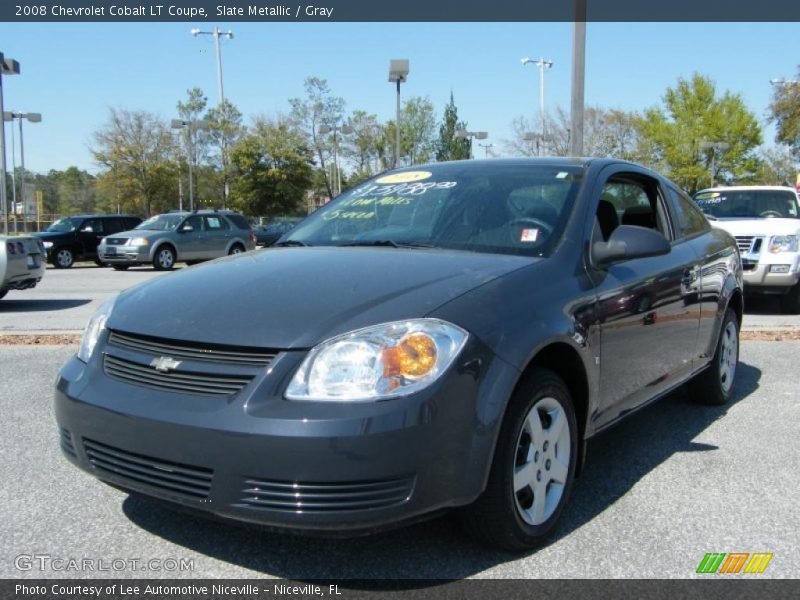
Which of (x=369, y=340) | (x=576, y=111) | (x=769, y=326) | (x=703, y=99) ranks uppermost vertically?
(x=703, y=99)

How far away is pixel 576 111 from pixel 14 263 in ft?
33.2

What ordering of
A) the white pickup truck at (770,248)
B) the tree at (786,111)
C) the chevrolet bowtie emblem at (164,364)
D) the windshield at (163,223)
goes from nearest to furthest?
the chevrolet bowtie emblem at (164,364)
the white pickup truck at (770,248)
the windshield at (163,223)
the tree at (786,111)

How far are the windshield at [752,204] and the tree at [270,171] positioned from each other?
3734 cm

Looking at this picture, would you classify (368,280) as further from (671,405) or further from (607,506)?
(671,405)

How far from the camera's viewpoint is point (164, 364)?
8.46ft

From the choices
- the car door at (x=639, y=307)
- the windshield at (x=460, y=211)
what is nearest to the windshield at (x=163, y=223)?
the windshield at (x=460, y=211)

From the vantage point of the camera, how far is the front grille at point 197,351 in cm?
247

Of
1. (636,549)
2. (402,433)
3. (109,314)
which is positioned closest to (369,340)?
(402,433)

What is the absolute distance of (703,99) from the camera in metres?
43.3

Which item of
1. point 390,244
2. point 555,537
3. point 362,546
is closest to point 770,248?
point 390,244

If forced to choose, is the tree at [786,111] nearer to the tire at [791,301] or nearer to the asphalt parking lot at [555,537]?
the tire at [791,301]

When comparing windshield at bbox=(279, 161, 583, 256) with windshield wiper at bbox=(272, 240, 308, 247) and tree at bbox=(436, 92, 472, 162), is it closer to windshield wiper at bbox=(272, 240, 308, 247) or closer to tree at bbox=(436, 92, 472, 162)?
windshield wiper at bbox=(272, 240, 308, 247)

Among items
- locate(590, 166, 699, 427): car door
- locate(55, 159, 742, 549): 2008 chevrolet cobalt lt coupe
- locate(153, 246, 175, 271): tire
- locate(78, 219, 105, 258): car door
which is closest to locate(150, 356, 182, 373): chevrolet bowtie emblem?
locate(55, 159, 742, 549): 2008 chevrolet cobalt lt coupe

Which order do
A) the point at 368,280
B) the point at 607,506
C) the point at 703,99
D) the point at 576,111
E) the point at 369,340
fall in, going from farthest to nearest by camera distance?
the point at 703,99, the point at 576,111, the point at 607,506, the point at 368,280, the point at 369,340
